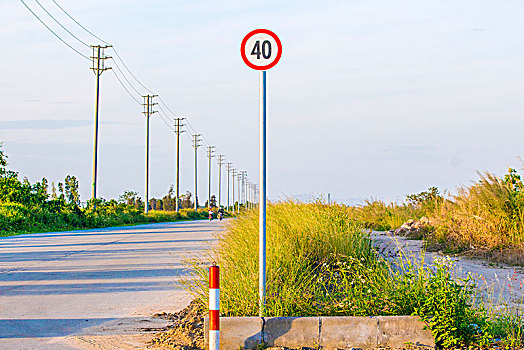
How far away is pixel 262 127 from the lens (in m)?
7.17

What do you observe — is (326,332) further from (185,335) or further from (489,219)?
(489,219)

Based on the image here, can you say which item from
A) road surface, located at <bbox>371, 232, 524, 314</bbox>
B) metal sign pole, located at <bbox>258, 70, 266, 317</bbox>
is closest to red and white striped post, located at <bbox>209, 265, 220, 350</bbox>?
metal sign pole, located at <bbox>258, 70, 266, 317</bbox>

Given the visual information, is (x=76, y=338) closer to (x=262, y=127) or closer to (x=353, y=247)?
(x=262, y=127)

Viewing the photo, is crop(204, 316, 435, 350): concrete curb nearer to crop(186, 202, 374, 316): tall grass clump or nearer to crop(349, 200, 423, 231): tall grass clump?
crop(186, 202, 374, 316): tall grass clump

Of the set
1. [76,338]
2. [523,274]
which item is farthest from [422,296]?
[523,274]

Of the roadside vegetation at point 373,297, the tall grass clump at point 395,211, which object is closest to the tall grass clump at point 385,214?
the tall grass clump at point 395,211

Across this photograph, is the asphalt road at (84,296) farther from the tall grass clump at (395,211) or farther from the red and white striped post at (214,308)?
the tall grass clump at (395,211)

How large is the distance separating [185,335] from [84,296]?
4.23 metres

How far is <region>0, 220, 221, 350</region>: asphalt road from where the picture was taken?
757 centimetres

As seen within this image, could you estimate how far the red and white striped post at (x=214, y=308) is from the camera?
19.9 ft

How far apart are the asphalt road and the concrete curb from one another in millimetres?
1268

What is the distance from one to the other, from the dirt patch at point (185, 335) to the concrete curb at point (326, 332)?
0.41m

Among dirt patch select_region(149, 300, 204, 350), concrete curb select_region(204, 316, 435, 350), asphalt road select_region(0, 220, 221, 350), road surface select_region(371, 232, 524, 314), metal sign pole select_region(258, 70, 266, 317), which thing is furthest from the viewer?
road surface select_region(371, 232, 524, 314)

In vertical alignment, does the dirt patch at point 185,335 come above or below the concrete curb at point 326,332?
below
